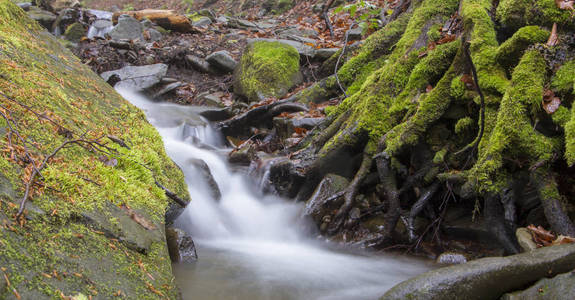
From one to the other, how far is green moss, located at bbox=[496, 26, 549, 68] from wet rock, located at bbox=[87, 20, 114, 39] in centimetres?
1281

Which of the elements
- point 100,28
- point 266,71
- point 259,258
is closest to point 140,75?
point 266,71

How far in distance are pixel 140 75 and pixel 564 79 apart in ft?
31.6

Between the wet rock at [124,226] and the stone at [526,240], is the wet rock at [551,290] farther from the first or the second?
the wet rock at [124,226]

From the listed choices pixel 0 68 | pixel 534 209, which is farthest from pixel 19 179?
pixel 534 209

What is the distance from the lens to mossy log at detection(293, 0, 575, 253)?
314 centimetres

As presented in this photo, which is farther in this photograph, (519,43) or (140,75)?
(140,75)

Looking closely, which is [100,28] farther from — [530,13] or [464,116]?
[530,13]

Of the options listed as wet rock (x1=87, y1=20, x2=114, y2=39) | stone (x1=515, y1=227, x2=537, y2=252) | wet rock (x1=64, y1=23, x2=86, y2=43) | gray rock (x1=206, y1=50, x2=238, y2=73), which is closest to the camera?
stone (x1=515, y1=227, x2=537, y2=252)

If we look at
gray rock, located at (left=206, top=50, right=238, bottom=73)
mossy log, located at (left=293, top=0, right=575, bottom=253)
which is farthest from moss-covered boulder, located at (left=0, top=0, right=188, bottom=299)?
gray rock, located at (left=206, top=50, right=238, bottom=73)

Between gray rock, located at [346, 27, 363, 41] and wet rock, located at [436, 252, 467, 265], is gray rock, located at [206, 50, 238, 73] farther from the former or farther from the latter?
wet rock, located at [436, 252, 467, 265]

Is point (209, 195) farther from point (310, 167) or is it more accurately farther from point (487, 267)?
point (487, 267)

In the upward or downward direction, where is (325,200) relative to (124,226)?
downward

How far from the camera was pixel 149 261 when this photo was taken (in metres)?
2.26

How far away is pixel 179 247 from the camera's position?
3.51 metres
